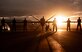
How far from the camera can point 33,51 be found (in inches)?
462

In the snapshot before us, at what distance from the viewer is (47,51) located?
38.5 feet

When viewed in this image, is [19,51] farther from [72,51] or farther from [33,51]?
[72,51]

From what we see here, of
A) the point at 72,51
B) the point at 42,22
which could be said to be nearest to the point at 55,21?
the point at 42,22

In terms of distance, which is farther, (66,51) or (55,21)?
(55,21)

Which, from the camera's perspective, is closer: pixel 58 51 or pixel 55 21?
pixel 58 51

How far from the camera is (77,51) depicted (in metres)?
11.8

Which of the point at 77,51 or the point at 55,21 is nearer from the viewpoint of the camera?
the point at 77,51

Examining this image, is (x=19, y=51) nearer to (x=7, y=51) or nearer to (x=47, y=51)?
(x=7, y=51)

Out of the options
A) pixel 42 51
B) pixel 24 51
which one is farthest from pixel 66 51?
pixel 24 51

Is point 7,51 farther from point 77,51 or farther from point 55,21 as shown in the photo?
point 55,21

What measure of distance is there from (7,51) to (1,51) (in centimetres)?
27

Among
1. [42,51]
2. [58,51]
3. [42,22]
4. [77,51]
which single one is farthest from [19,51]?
[42,22]

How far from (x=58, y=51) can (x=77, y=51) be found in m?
0.87

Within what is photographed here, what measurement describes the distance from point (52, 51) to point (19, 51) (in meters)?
1.46
